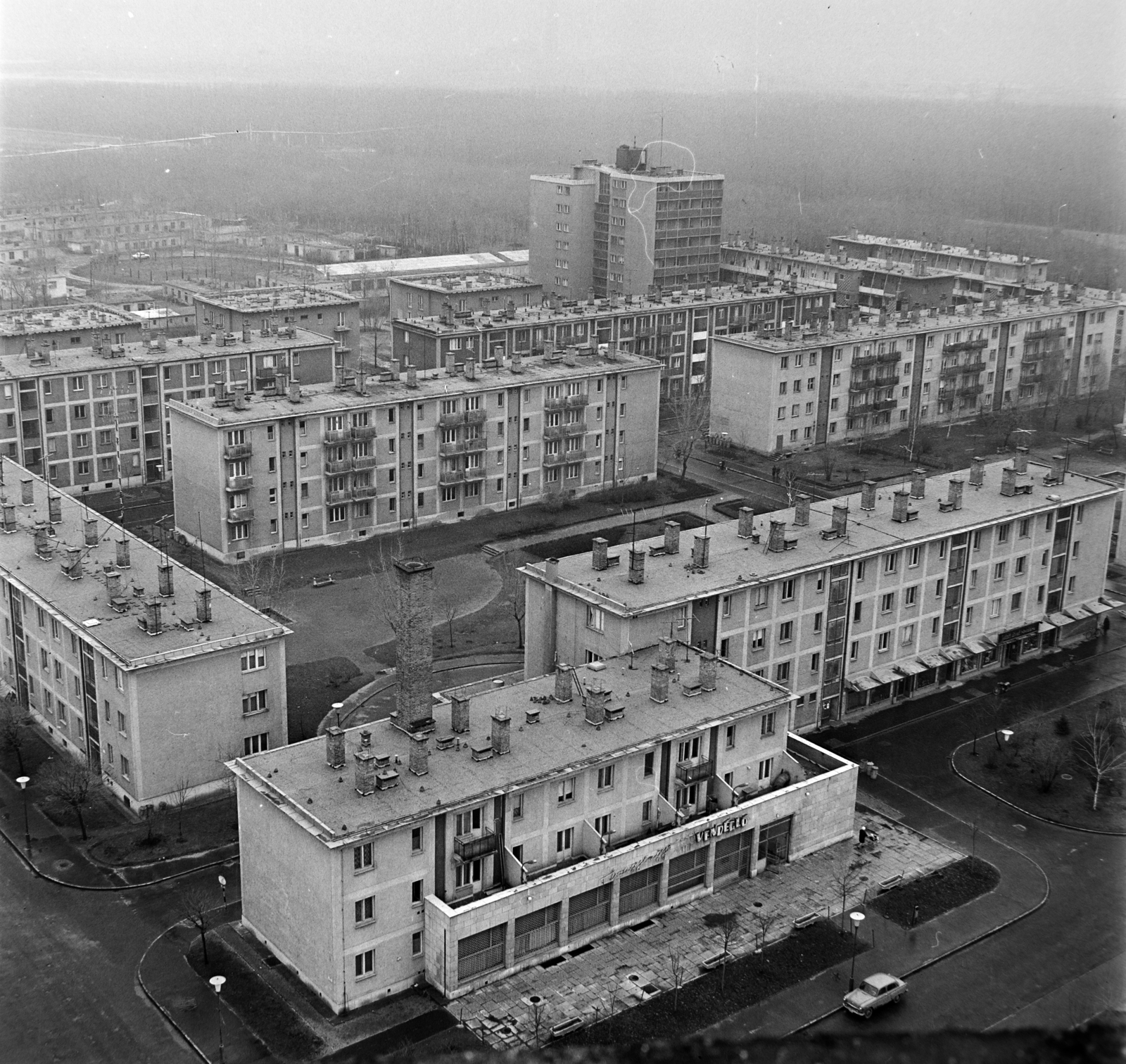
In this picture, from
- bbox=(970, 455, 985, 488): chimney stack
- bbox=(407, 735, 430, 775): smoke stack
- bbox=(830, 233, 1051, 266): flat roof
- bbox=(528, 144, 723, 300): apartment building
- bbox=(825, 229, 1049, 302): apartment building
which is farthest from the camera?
bbox=(528, 144, 723, 300): apartment building

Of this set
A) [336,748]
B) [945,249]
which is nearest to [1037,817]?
[336,748]

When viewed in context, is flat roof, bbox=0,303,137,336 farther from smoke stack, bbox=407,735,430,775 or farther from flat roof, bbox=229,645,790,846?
smoke stack, bbox=407,735,430,775

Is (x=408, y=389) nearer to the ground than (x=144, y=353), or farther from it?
nearer to the ground

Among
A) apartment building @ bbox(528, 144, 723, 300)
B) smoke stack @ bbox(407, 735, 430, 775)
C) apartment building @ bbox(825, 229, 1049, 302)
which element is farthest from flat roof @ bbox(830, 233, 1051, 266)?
smoke stack @ bbox(407, 735, 430, 775)

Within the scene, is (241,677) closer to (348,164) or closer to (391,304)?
(391,304)

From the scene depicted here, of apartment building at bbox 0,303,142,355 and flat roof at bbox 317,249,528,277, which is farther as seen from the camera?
flat roof at bbox 317,249,528,277

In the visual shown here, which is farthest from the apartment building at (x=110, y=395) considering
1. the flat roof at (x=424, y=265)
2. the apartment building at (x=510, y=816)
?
the flat roof at (x=424, y=265)

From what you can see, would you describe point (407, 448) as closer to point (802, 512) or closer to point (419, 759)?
point (802, 512)
